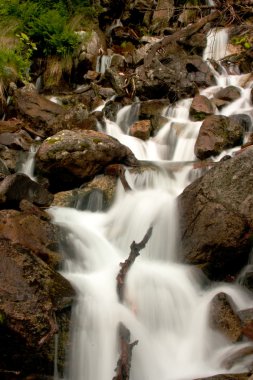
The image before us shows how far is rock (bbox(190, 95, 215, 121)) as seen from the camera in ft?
30.7

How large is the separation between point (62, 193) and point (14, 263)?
308 centimetres

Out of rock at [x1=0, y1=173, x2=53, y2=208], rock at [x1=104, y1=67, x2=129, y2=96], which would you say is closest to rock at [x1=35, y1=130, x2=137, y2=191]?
rock at [x1=0, y1=173, x2=53, y2=208]

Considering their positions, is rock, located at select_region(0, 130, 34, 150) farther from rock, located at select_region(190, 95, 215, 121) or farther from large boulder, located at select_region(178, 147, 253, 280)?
large boulder, located at select_region(178, 147, 253, 280)

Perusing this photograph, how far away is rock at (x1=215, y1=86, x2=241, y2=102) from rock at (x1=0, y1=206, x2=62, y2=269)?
6.45 metres

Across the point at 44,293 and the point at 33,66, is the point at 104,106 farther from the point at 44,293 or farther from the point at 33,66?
the point at 44,293

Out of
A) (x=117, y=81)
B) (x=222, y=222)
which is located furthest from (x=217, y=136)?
(x=117, y=81)

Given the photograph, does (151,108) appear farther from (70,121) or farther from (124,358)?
(124,358)

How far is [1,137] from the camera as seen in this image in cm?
784

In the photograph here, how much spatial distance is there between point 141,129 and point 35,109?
2390 mm

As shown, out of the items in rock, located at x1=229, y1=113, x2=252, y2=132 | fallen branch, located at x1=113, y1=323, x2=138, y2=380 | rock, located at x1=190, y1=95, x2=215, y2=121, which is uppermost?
rock, located at x1=190, y1=95, x2=215, y2=121

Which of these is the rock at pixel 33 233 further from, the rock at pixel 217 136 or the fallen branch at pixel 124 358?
the rock at pixel 217 136

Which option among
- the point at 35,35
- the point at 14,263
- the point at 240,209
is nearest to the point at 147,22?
the point at 35,35

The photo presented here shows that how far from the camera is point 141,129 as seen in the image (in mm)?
9102

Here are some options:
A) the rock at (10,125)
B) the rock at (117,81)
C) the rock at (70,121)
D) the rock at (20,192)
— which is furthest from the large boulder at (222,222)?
the rock at (117,81)
